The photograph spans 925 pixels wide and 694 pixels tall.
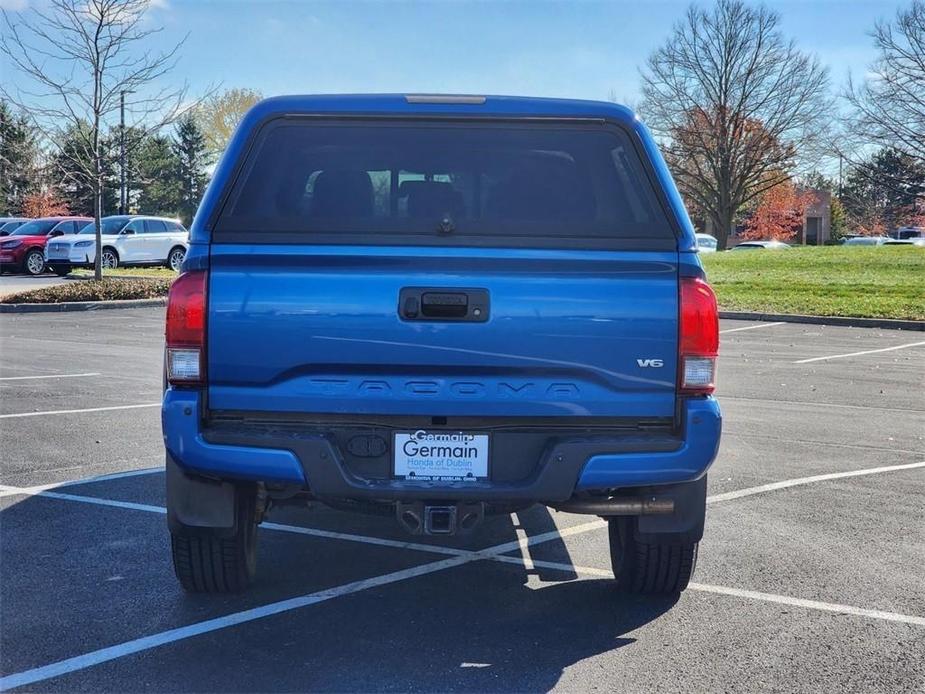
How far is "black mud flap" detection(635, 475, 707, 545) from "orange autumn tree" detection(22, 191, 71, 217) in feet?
197

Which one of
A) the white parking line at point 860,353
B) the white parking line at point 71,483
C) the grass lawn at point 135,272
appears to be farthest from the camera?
the grass lawn at point 135,272

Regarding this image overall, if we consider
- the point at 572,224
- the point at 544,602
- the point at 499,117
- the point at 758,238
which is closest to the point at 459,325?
the point at 572,224

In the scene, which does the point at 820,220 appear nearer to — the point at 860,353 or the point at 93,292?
the point at 93,292

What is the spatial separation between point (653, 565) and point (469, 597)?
2.61 ft

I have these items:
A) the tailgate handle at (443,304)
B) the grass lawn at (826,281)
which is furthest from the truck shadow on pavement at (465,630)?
the grass lawn at (826,281)

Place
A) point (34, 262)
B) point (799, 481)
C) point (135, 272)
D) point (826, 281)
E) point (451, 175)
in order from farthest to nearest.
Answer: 1. point (34, 262)
2. point (135, 272)
3. point (826, 281)
4. point (799, 481)
5. point (451, 175)

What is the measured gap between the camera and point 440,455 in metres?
3.71

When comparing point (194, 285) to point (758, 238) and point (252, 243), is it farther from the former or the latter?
point (758, 238)

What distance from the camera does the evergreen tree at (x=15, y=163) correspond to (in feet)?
188

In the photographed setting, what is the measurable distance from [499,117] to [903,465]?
4657 mm

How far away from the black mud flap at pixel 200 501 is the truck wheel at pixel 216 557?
0.13m

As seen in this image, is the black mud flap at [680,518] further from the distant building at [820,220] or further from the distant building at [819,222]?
the distant building at [820,220]

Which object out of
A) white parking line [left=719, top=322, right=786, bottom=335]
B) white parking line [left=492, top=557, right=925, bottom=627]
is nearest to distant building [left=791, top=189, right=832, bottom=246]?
white parking line [left=719, top=322, right=786, bottom=335]

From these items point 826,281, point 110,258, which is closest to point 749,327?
point 826,281
